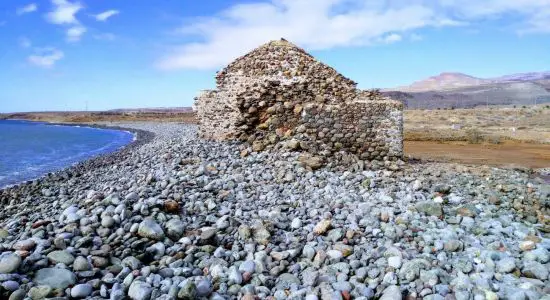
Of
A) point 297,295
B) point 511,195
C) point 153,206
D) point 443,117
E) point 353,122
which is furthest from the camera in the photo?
point 443,117

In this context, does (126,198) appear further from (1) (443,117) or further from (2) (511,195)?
(1) (443,117)

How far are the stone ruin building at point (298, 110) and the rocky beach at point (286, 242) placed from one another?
253cm

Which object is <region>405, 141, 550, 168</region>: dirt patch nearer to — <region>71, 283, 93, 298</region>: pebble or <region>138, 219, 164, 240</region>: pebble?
<region>138, 219, 164, 240</region>: pebble

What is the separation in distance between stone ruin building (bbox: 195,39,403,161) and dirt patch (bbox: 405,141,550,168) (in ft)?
22.6

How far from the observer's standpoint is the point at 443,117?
52.9 meters

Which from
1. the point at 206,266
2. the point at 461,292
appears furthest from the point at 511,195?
the point at 206,266

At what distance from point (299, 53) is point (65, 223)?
421 inches

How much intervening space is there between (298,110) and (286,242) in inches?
265

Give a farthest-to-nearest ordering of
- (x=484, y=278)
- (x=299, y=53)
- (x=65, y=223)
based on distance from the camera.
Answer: (x=299, y=53)
(x=65, y=223)
(x=484, y=278)

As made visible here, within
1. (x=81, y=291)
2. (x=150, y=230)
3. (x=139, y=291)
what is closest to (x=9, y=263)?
(x=81, y=291)

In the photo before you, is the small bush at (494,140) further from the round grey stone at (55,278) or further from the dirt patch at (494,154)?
the round grey stone at (55,278)

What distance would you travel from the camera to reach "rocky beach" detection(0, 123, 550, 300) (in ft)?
18.8

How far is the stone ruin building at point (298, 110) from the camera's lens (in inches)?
518

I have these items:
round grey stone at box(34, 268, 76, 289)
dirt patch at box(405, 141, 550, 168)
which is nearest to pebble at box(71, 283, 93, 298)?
round grey stone at box(34, 268, 76, 289)
